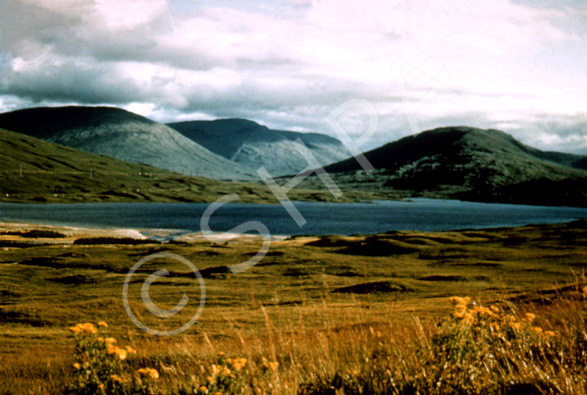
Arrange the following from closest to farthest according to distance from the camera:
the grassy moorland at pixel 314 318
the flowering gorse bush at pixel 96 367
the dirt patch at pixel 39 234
A: the flowering gorse bush at pixel 96 367 → the grassy moorland at pixel 314 318 → the dirt patch at pixel 39 234

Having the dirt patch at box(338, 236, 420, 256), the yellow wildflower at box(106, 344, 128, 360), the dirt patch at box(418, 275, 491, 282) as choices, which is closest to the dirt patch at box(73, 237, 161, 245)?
the dirt patch at box(338, 236, 420, 256)

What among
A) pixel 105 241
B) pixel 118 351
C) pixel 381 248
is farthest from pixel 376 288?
pixel 105 241

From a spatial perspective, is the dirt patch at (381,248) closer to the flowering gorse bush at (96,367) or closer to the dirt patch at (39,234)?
the dirt patch at (39,234)

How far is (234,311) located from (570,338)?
1797cm

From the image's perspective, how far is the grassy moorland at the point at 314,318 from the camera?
620 centimetres

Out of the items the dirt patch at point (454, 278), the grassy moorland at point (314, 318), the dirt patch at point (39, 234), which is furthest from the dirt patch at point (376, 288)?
the dirt patch at point (39, 234)

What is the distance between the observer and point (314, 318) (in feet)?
66.8

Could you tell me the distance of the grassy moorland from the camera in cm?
620

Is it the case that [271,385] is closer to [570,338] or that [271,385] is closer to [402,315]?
[570,338]

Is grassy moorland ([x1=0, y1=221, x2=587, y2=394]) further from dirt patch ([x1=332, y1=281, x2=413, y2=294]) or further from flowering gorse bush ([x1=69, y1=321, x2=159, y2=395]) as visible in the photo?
dirt patch ([x1=332, y1=281, x2=413, y2=294])

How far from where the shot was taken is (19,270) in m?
43.4

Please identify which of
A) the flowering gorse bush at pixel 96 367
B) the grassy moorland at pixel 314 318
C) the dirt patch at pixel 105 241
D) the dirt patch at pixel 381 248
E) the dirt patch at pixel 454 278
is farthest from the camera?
the dirt patch at pixel 105 241

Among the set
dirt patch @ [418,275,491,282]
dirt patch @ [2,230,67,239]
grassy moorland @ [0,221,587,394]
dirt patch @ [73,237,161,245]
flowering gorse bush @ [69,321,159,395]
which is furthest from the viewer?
dirt patch @ [2,230,67,239]

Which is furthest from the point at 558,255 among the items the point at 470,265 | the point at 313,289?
the point at 313,289
